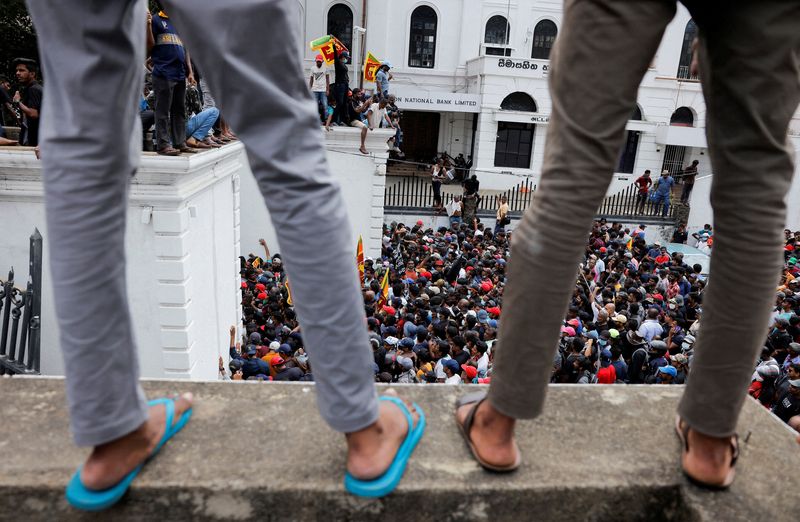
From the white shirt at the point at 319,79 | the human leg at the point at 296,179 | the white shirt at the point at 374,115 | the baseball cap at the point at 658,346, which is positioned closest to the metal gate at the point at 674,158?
the white shirt at the point at 374,115

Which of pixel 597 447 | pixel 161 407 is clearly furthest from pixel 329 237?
pixel 597 447

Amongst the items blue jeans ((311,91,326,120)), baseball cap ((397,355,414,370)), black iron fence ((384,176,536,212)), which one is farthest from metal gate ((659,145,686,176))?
baseball cap ((397,355,414,370))

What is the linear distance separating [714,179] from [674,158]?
29645 mm

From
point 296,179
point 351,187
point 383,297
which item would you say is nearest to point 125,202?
point 296,179

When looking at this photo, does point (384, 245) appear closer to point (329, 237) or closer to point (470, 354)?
point (470, 354)

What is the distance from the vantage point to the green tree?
60.4 feet

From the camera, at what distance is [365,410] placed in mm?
1333

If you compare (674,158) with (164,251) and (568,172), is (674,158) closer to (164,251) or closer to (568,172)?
(164,251)

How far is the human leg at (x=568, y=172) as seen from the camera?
1223 millimetres

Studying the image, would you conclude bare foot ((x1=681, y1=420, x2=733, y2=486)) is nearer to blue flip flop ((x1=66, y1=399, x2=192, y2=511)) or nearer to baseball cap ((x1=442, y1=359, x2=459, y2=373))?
blue flip flop ((x1=66, y1=399, x2=192, y2=511))

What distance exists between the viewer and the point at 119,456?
1.36 m

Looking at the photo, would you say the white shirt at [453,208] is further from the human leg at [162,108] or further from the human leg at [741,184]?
the human leg at [741,184]

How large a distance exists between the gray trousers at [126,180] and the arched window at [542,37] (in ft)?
95.1

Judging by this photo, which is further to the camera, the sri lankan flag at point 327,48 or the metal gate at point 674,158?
the metal gate at point 674,158
